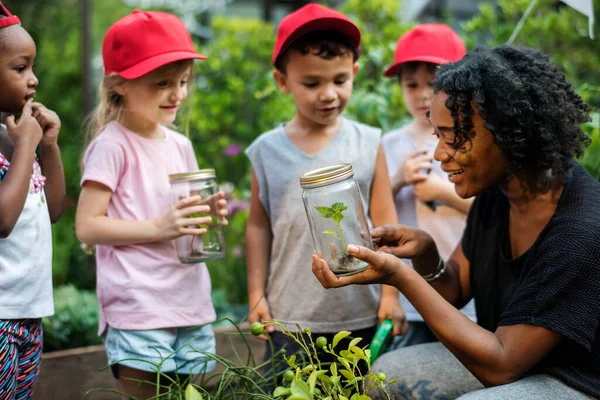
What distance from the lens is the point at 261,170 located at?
241 cm

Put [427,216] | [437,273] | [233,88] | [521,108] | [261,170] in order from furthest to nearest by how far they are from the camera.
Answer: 1. [233,88]
2. [427,216]
3. [261,170]
4. [437,273]
5. [521,108]

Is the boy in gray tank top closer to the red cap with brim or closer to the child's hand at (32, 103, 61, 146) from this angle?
the red cap with brim

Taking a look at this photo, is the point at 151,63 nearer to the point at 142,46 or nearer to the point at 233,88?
the point at 142,46

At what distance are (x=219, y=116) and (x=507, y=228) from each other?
12.3ft

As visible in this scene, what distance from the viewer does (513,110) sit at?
1.71m

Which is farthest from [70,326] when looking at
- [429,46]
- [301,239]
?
[429,46]

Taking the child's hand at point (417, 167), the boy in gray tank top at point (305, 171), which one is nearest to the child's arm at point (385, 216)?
the boy in gray tank top at point (305, 171)

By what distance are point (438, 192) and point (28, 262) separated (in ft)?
5.09

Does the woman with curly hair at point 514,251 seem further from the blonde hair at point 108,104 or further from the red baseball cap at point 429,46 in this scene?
the blonde hair at point 108,104

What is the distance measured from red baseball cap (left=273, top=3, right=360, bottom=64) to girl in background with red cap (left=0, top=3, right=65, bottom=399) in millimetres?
892

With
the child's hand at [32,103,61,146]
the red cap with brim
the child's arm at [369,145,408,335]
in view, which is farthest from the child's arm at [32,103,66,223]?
the child's arm at [369,145,408,335]

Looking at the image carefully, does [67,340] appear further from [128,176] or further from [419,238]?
[419,238]

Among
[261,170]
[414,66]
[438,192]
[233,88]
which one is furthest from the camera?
[233,88]

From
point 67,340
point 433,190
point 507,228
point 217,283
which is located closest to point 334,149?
point 433,190
